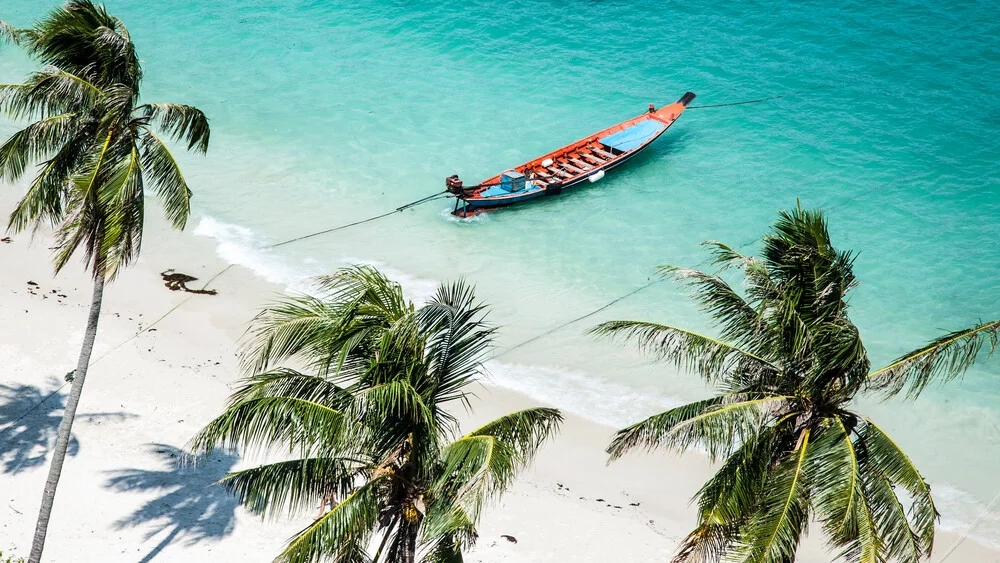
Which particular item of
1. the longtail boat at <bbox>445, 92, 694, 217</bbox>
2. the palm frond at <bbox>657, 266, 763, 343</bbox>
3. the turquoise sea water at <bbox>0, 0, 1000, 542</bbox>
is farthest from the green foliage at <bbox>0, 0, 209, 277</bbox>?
the longtail boat at <bbox>445, 92, 694, 217</bbox>

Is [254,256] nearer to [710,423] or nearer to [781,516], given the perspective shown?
[710,423]

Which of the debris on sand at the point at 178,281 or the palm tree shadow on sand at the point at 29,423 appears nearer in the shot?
the palm tree shadow on sand at the point at 29,423

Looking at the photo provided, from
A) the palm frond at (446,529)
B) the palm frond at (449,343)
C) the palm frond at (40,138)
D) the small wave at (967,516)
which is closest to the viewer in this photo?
the palm frond at (446,529)

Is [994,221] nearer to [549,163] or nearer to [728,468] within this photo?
[549,163]

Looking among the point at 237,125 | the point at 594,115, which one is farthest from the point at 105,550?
the point at 594,115

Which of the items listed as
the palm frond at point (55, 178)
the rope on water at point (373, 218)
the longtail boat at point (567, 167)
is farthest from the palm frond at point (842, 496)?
the rope on water at point (373, 218)

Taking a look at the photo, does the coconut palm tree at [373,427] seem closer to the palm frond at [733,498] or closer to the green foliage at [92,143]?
the palm frond at [733,498]

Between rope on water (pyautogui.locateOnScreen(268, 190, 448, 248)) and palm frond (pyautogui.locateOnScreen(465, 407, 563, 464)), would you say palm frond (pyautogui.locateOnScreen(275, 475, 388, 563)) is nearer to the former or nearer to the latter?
palm frond (pyautogui.locateOnScreen(465, 407, 563, 464))

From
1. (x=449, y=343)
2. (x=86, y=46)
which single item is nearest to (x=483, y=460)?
(x=449, y=343)
